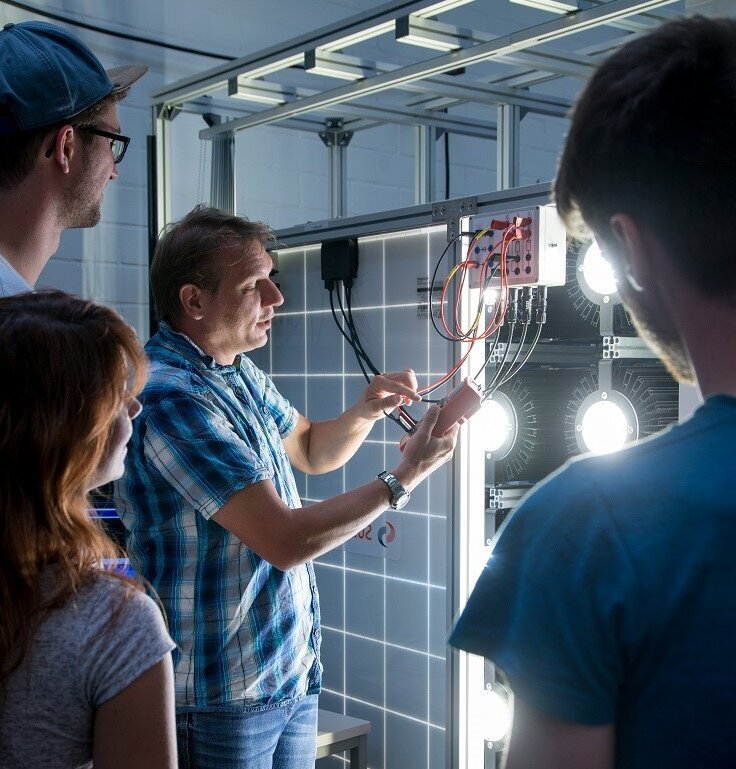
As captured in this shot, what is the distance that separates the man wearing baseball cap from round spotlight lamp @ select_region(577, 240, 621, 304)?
103 centimetres

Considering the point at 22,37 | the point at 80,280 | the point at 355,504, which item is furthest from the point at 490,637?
the point at 80,280

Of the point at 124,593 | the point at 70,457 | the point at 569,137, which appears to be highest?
the point at 569,137

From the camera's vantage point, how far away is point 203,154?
137 inches

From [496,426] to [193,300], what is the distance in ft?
2.42

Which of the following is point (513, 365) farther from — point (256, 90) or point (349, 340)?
point (256, 90)

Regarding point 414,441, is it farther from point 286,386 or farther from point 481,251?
point 286,386

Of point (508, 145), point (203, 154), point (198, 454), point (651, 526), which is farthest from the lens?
point (203, 154)

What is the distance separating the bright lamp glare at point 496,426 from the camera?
84.1 inches

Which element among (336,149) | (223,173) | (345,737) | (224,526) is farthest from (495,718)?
(336,149)

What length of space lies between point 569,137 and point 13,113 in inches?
41.2

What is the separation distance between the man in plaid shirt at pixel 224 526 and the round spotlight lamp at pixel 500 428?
332 mm

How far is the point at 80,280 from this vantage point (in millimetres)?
3211

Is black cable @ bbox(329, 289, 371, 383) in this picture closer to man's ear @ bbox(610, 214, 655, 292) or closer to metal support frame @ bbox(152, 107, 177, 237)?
metal support frame @ bbox(152, 107, 177, 237)

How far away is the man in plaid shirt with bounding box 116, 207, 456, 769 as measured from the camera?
161cm
